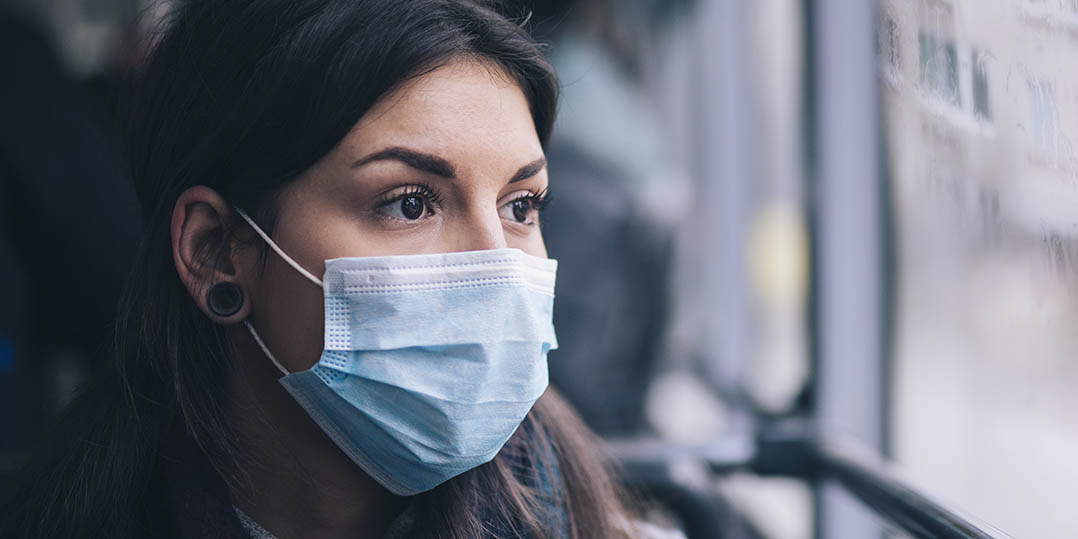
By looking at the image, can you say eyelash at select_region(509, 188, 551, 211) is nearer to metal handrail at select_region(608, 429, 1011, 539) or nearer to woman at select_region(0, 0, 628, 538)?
woman at select_region(0, 0, 628, 538)

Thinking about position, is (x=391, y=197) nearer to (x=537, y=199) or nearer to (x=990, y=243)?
(x=537, y=199)

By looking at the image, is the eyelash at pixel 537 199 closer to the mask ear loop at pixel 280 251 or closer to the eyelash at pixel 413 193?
the eyelash at pixel 413 193

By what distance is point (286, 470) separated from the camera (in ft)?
3.60

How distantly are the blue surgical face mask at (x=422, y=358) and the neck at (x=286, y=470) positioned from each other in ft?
0.18

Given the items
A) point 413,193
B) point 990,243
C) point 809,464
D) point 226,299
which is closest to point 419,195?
point 413,193

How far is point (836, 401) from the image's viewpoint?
182cm

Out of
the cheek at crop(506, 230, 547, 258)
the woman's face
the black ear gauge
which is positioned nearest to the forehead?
the woman's face

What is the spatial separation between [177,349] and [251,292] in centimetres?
13

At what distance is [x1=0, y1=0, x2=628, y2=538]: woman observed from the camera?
100cm

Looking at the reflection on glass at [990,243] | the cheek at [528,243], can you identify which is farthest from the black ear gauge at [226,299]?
the reflection on glass at [990,243]

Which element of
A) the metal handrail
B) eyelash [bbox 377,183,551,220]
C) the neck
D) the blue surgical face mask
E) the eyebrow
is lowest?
the metal handrail

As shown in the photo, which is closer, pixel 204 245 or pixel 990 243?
pixel 204 245

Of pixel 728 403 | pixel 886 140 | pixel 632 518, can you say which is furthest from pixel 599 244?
pixel 632 518

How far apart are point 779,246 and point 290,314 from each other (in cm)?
161
